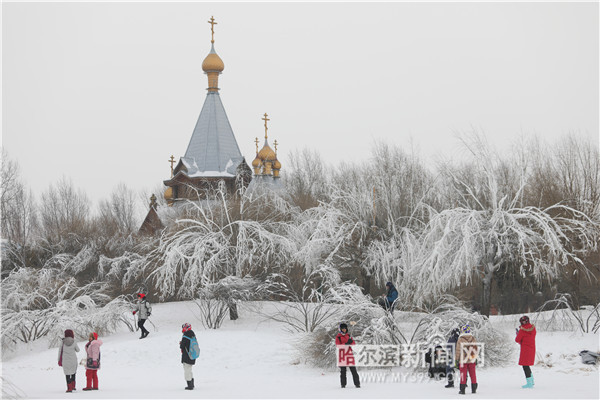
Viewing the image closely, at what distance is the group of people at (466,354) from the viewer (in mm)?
10195

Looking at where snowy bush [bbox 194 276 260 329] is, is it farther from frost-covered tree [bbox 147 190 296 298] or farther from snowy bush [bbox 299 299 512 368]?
snowy bush [bbox 299 299 512 368]

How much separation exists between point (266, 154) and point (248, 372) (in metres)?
30.2

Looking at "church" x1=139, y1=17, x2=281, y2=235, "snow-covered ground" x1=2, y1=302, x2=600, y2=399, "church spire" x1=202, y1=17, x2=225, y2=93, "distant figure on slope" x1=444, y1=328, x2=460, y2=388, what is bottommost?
"snow-covered ground" x1=2, y1=302, x2=600, y2=399

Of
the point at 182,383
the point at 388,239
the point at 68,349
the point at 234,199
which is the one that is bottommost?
the point at 182,383

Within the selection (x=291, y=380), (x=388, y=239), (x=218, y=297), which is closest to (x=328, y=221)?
(x=388, y=239)

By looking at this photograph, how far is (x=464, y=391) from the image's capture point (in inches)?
406

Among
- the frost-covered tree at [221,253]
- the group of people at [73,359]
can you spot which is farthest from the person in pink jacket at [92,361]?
the frost-covered tree at [221,253]

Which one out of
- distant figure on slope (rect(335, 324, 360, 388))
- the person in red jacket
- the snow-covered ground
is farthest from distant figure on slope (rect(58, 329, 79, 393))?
the person in red jacket

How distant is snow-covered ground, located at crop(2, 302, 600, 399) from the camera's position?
Result: 1104 cm

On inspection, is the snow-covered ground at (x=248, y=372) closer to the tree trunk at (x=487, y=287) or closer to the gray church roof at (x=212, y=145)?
the tree trunk at (x=487, y=287)

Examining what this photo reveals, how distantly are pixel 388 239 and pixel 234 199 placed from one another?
6.46 meters

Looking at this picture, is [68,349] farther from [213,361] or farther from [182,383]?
[213,361]

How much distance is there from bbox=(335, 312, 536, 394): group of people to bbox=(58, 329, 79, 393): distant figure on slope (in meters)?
4.93

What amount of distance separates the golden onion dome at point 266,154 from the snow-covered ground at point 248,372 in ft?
Answer: 79.3
